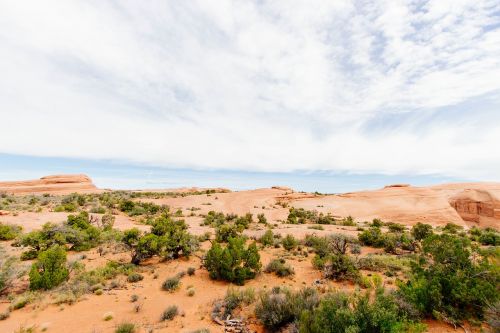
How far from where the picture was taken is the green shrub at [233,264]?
10828 mm

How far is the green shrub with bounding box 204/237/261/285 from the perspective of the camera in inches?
426

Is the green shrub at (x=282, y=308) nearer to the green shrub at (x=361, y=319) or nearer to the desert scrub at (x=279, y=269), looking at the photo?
the green shrub at (x=361, y=319)

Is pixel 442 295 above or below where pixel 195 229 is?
above

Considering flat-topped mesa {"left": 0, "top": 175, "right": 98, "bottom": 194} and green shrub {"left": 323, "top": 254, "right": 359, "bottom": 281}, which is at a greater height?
flat-topped mesa {"left": 0, "top": 175, "right": 98, "bottom": 194}

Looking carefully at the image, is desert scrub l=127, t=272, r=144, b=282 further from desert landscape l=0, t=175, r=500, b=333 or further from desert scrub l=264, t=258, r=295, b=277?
desert scrub l=264, t=258, r=295, b=277

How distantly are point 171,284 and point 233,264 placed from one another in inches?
108

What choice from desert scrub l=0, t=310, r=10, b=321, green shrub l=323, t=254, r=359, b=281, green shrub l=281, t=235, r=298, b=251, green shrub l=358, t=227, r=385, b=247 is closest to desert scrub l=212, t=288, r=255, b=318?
green shrub l=323, t=254, r=359, b=281

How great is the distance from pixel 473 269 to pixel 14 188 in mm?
76939

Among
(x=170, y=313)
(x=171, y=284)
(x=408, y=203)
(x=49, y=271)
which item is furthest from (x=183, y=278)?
(x=408, y=203)

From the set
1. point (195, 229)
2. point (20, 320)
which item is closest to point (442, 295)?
point (20, 320)

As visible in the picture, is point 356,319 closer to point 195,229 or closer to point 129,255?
point 129,255

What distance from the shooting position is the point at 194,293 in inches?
384

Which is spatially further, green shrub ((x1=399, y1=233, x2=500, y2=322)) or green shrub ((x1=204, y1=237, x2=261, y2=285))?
green shrub ((x1=204, y1=237, x2=261, y2=285))

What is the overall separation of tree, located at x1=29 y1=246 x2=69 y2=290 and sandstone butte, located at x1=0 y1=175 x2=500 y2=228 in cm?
2281
